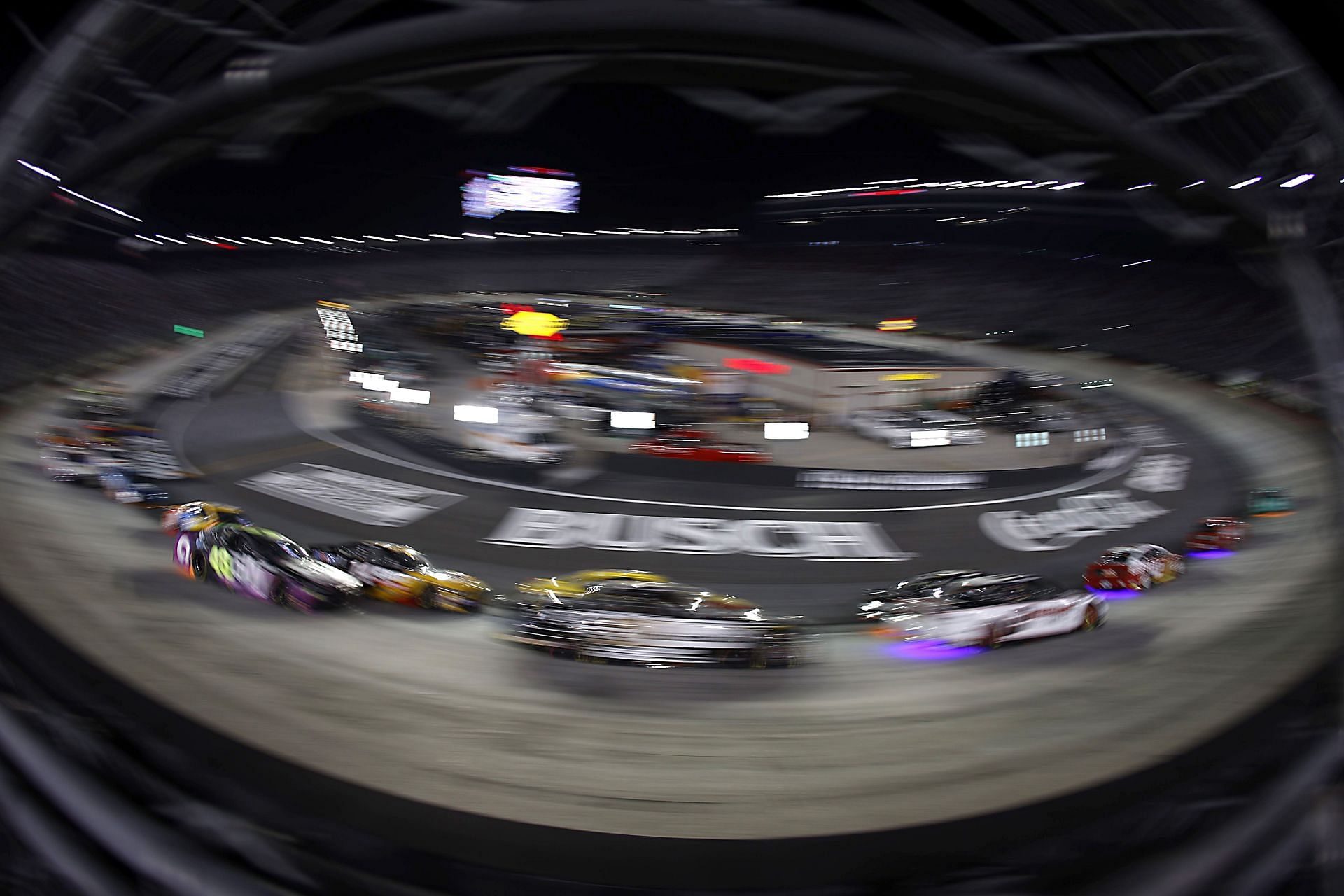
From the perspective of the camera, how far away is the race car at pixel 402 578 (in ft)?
9.12

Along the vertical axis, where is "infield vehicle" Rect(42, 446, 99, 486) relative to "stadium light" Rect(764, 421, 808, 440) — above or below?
below

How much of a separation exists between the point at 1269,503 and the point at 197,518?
6.53 m

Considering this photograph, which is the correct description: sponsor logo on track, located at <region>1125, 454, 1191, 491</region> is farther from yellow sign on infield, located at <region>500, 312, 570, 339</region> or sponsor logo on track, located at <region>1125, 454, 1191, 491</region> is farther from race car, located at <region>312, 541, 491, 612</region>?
race car, located at <region>312, 541, 491, 612</region>

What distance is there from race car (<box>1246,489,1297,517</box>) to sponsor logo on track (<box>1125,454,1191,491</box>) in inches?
19.7

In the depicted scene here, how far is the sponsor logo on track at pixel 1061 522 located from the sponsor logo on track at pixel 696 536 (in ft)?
2.20

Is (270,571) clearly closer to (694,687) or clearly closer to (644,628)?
(644,628)

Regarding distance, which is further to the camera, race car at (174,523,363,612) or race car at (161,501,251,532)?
race car at (161,501,251,532)

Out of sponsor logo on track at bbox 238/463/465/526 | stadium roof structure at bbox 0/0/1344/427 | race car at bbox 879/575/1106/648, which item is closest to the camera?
stadium roof structure at bbox 0/0/1344/427

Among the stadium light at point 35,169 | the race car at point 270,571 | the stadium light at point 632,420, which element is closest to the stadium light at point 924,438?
the stadium light at point 632,420

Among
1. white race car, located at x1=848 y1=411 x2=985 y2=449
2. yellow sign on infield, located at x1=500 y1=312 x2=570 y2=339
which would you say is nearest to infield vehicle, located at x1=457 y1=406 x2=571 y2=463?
yellow sign on infield, located at x1=500 y1=312 x2=570 y2=339

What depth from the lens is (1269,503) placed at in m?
4.95

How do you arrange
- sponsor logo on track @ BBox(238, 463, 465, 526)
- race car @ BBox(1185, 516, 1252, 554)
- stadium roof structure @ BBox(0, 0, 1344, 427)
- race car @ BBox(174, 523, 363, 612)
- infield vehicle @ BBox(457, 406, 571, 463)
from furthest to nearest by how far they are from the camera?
race car @ BBox(1185, 516, 1252, 554)
sponsor logo on track @ BBox(238, 463, 465, 526)
infield vehicle @ BBox(457, 406, 571, 463)
race car @ BBox(174, 523, 363, 612)
stadium roof structure @ BBox(0, 0, 1344, 427)

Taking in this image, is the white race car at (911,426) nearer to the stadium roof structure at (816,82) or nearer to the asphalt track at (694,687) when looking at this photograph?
the asphalt track at (694,687)

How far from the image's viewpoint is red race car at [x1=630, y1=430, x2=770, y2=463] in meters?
3.49
